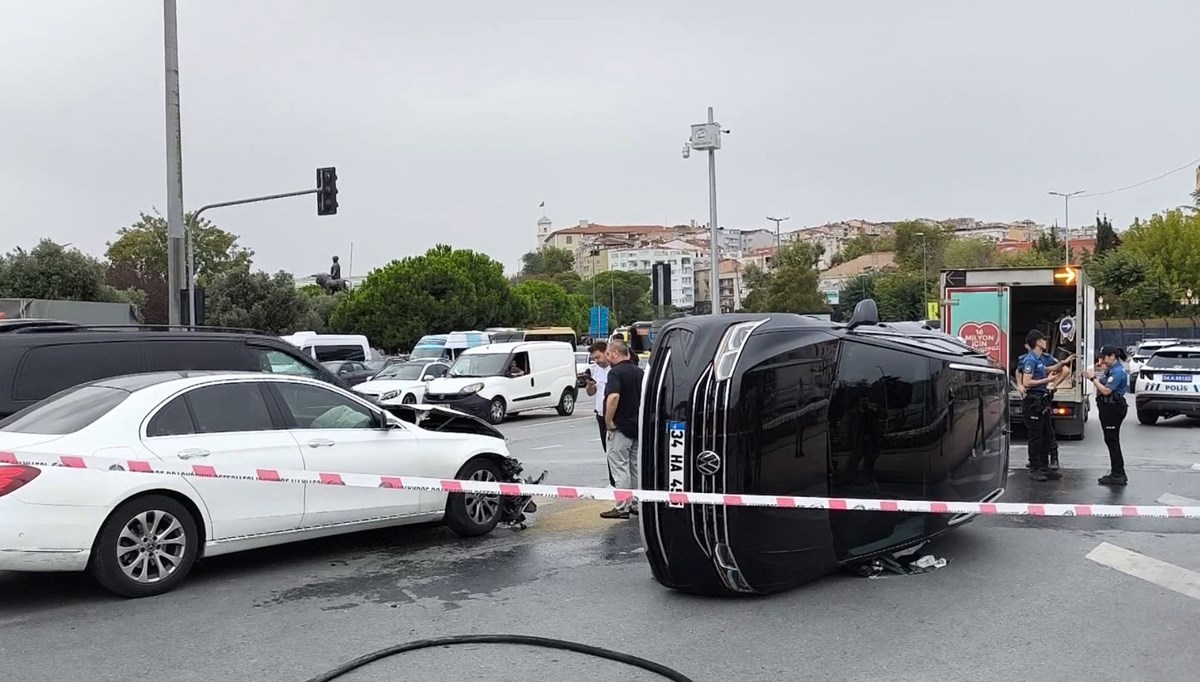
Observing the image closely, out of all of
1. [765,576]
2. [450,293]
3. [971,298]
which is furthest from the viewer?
[450,293]

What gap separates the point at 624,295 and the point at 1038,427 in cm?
12924

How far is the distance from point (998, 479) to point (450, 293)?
55.7 metres

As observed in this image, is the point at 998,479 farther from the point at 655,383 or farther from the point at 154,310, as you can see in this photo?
the point at 154,310

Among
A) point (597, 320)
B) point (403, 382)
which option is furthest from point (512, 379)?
point (597, 320)

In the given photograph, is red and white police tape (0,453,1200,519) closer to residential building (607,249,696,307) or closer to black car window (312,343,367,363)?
black car window (312,343,367,363)

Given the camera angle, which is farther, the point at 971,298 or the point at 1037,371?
the point at 971,298

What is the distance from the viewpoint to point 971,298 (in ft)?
57.3

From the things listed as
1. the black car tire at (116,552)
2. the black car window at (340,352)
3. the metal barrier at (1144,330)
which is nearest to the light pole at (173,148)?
the black car tire at (116,552)

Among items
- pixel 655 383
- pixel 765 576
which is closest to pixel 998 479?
pixel 765 576

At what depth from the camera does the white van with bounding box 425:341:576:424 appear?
22.3 m

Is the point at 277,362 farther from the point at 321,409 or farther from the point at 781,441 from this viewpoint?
the point at 781,441

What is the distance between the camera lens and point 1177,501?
35.4ft

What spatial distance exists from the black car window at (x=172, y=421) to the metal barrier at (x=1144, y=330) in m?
56.5

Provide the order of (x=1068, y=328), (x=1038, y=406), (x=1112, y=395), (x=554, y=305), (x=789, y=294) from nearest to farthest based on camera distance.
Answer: (x=1112, y=395)
(x=1038, y=406)
(x=1068, y=328)
(x=789, y=294)
(x=554, y=305)
